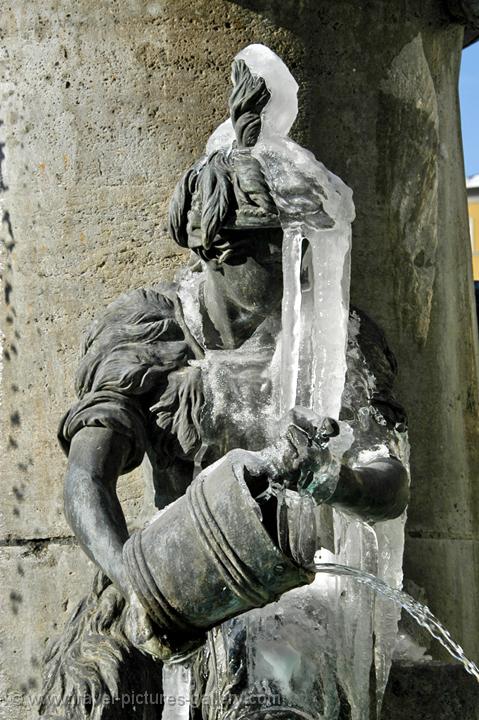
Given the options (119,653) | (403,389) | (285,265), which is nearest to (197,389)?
(285,265)

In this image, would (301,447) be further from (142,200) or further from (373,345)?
(142,200)

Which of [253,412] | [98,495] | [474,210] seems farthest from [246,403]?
[474,210]

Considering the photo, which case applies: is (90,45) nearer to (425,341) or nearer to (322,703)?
(425,341)

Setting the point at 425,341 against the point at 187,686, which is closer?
the point at 187,686

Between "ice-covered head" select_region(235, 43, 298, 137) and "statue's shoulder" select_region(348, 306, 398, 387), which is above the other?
"ice-covered head" select_region(235, 43, 298, 137)

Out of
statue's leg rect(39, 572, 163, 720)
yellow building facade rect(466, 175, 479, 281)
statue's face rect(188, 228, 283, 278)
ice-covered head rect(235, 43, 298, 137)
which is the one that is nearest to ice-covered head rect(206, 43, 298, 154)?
ice-covered head rect(235, 43, 298, 137)

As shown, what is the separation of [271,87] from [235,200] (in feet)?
1.20

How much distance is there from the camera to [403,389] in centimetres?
532

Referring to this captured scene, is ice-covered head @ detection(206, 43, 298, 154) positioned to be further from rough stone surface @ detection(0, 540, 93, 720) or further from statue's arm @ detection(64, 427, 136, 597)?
rough stone surface @ detection(0, 540, 93, 720)

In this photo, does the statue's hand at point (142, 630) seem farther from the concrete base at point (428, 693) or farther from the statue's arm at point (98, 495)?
the concrete base at point (428, 693)

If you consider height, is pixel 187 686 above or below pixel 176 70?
below

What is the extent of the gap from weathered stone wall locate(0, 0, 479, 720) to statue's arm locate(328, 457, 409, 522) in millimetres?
984

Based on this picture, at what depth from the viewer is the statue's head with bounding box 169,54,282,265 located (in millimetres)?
4285

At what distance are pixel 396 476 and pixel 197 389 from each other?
0.60 meters
